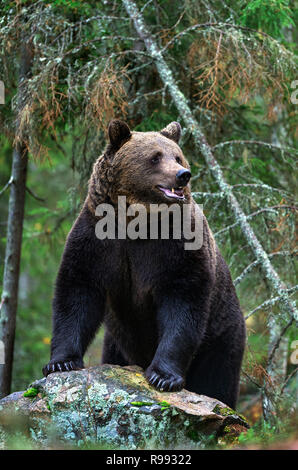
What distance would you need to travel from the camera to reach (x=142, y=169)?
516 cm

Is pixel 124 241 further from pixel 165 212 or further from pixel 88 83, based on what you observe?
pixel 88 83

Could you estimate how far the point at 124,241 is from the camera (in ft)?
17.5

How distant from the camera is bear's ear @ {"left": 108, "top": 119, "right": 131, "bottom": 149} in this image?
5.23 meters

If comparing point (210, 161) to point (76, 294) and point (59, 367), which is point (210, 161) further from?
point (59, 367)

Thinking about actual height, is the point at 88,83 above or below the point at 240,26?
below

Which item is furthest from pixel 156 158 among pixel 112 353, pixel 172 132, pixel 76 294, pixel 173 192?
pixel 112 353

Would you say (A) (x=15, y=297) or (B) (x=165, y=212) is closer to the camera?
(B) (x=165, y=212)

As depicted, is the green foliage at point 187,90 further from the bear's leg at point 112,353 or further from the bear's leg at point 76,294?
A: the bear's leg at point 76,294

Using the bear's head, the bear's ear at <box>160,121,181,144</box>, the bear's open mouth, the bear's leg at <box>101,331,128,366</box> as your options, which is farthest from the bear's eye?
the bear's leg at <box>101,331,128,366</box>

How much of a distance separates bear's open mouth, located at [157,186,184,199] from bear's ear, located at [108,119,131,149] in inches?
23.2

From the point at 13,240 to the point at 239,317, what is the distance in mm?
3034

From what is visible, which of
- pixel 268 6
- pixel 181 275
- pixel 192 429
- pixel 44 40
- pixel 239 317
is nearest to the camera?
pixel 192 429

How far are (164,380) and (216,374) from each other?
137 centimetres
